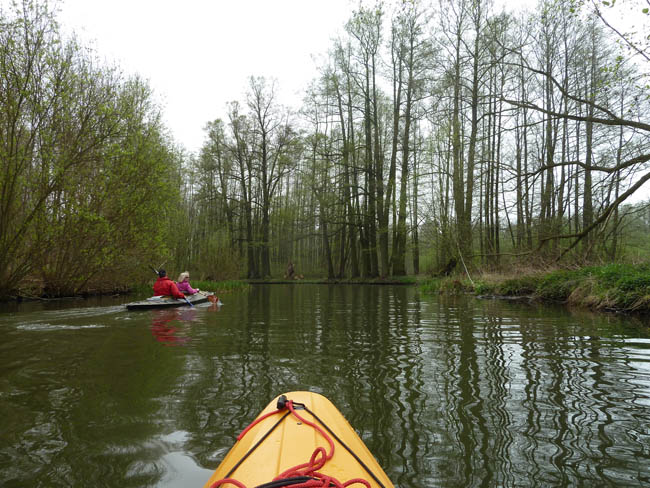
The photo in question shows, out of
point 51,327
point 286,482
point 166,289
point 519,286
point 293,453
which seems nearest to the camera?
point 286,482

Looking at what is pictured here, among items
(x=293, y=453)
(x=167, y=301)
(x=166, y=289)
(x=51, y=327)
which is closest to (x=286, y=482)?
(x=293, y=453)

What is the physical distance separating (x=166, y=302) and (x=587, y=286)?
34.2ft

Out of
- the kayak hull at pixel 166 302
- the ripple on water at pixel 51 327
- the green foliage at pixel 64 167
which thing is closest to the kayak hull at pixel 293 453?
the ripple on water at pixel 51 327

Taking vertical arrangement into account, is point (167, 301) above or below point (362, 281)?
below

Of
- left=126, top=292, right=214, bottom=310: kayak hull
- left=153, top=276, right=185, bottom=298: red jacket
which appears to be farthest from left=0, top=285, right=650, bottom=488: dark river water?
left=153, top=276, right=185, bottom=298: red jacket

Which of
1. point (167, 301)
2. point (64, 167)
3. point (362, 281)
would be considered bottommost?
point (167, 301)

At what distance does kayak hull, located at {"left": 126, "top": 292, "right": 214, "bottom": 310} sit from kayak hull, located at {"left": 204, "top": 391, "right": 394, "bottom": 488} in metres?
8.95

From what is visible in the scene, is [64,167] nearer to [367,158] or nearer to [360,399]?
[360,399]

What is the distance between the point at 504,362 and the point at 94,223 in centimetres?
1205

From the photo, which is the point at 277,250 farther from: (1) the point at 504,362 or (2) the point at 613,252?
(1) the point at 504,362

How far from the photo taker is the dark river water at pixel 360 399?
236 centimetres

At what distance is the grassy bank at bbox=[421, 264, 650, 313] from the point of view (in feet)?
27.0

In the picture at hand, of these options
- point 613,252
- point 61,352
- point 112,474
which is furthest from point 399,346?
point 613,252

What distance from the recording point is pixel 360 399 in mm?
3506
